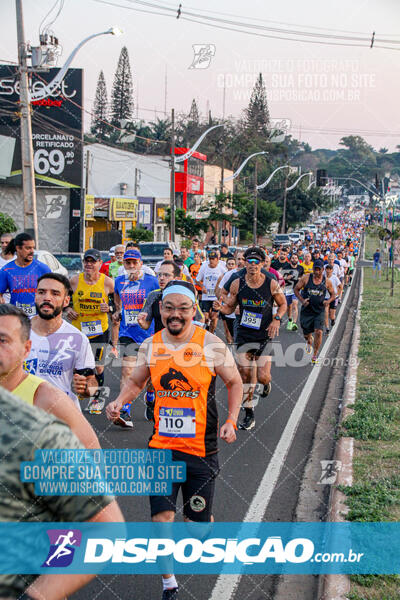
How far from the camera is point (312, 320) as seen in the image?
510 inches

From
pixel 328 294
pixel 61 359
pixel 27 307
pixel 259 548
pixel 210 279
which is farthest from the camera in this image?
pixel 210 279

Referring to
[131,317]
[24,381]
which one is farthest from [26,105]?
[24,381]

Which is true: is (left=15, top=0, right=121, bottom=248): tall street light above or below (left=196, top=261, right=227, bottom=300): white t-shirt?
above

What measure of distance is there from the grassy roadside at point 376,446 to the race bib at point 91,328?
10.3 feet

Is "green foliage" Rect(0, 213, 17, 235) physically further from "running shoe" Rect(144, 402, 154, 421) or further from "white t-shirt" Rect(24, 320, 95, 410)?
"white t-shirt" Rect(24, 320, 95, 410)

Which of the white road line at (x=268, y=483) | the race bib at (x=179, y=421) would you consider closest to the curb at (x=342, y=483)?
the white road line at (x=268, y=483)

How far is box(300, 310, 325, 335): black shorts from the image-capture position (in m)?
12.9

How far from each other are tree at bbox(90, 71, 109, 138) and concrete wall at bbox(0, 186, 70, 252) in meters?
52.2

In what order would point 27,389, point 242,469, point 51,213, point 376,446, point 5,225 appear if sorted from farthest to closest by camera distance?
point 51,213 < point 5,225 < point 376,446 < point 242,469 < point 27,389

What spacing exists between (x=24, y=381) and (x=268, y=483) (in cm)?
373

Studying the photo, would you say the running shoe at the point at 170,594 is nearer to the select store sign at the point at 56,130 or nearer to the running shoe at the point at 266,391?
the running shoe at the point at 266,391

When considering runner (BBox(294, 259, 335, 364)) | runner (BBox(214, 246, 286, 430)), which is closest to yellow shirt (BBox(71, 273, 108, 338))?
runner (BBox(214, 246, 286, 430))

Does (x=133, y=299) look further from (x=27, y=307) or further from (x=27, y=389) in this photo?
(x=27, y=389)

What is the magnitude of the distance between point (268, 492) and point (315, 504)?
1.38 ft
